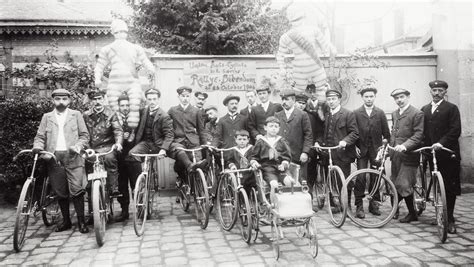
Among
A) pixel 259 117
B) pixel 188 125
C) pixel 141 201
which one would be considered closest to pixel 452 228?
pixel 259 117

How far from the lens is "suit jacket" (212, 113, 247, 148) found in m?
7.10

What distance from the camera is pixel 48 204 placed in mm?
6395

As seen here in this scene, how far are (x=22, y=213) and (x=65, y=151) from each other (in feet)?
3.53

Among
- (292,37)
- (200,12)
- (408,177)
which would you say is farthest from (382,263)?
(200,12)

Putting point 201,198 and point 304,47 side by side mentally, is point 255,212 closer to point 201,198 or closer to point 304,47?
point 201,198

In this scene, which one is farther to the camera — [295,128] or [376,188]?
[295,128]

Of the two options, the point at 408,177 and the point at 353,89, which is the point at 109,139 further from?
the point at 353,89

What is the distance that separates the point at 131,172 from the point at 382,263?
3946mm

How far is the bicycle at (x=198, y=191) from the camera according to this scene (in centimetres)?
602

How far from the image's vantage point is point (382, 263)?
463 cm

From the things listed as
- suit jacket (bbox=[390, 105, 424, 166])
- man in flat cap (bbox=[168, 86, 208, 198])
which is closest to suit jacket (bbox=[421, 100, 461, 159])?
suit jacket (bbox=[390, 105, 424, 166])

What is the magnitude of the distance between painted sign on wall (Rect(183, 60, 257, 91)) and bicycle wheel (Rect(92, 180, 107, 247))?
3515 mm

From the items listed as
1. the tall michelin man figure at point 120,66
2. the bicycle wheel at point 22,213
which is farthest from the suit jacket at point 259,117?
the bicycle wheel at point 22,213

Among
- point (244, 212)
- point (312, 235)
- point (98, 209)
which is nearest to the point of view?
point (312, 235)
